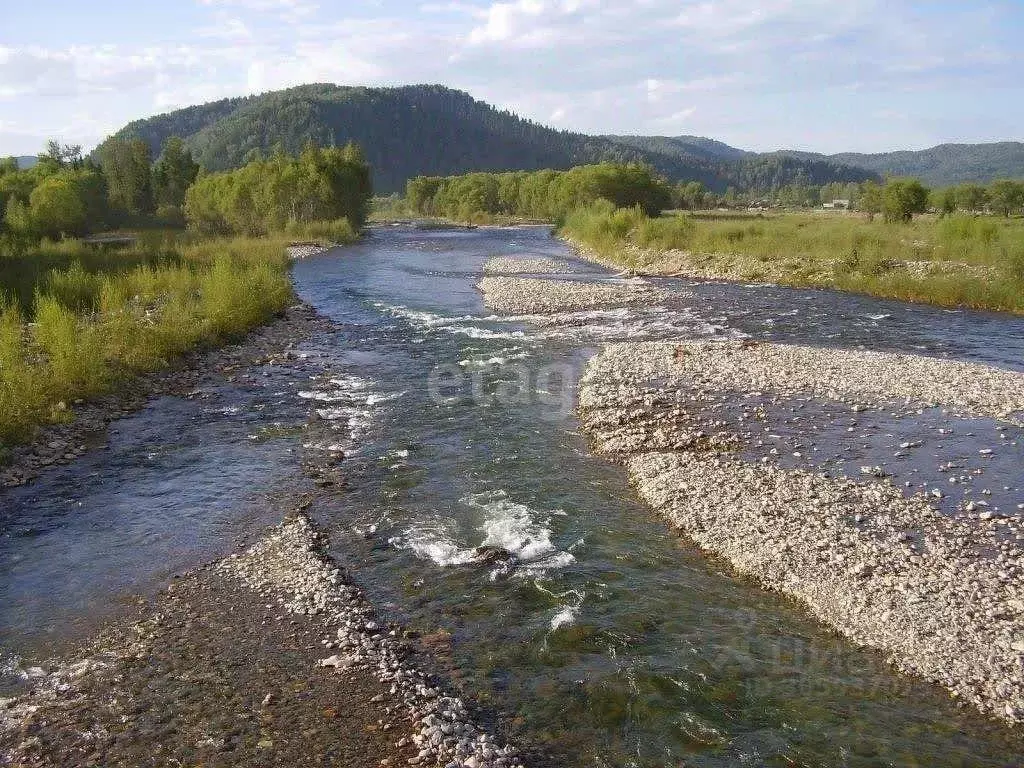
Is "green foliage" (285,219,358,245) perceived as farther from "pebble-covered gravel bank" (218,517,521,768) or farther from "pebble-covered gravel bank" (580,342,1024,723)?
"pebble-covered gravel bank" (218,517,521,768)

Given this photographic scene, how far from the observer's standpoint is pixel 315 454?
15469mm

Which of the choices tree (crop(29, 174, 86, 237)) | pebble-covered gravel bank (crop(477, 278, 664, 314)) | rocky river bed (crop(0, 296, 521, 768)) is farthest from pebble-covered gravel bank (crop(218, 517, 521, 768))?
tree (crop(29, 174, 86, 237))

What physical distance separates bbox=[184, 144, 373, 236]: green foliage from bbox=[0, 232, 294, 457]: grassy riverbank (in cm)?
4031

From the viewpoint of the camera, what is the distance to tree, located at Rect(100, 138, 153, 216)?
93.7m

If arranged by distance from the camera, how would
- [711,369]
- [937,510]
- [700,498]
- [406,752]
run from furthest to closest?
[711,369], [700,498], [937,510], [406,752]

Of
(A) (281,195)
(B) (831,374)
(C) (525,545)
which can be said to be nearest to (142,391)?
(C) (525,545)

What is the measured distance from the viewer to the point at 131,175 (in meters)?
94.1

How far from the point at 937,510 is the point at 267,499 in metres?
11.2

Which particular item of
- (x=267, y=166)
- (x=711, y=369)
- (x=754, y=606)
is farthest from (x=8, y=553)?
(x=267, y=166)

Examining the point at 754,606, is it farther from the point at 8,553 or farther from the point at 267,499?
the point at 8,553

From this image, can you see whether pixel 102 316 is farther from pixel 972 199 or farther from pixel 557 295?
pixel 972 199

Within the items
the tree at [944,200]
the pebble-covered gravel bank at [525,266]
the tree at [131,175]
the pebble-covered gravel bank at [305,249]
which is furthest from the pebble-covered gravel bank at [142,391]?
the tree at [944,200]

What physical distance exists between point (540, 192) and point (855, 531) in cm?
11715

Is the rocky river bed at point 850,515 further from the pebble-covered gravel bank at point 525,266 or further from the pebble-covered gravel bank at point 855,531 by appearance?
the pebble-covered gravel bank at point 525,266
